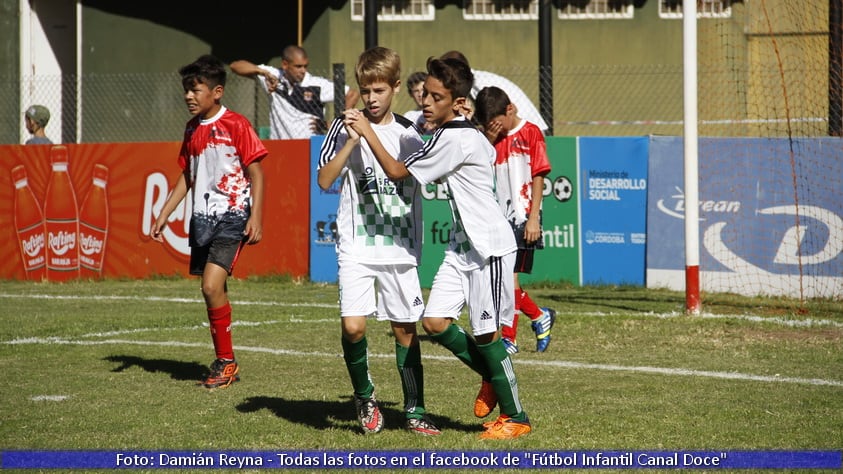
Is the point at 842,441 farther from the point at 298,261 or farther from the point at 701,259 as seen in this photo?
the point at 298,261

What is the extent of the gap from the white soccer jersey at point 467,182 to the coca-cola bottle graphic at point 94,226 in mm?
9801

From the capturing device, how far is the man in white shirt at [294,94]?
1459 cm

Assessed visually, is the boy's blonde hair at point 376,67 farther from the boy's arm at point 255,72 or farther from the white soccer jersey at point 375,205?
the boy's arm at point 255,72

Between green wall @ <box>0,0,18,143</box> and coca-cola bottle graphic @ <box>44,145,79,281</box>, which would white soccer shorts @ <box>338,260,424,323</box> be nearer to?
coca-cola bottle graphic @ <box>44,145,79,281</box>

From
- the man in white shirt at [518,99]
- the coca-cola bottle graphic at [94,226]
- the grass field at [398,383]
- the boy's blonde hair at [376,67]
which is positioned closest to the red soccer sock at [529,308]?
the grass field at [398,383]

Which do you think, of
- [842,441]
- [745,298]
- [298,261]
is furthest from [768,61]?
[842,441]

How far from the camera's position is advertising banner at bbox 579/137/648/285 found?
43.6ft

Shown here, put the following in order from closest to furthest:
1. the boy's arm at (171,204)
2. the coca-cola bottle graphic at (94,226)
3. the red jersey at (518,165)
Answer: the boy's arm at (171,204) → the red jersey at (518,165) → the coca-cola bottle graphic at (94,226)

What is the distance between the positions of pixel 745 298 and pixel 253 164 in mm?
6448

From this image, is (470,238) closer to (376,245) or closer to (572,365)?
(376,245)

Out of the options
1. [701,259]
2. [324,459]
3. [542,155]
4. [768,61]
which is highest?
[768,61]

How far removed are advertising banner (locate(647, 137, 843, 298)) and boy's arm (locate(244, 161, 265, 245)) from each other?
6.23m

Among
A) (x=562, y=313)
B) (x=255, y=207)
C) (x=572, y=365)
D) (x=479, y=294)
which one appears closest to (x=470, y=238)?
(x=479, y=294)

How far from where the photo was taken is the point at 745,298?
40.8 feet
